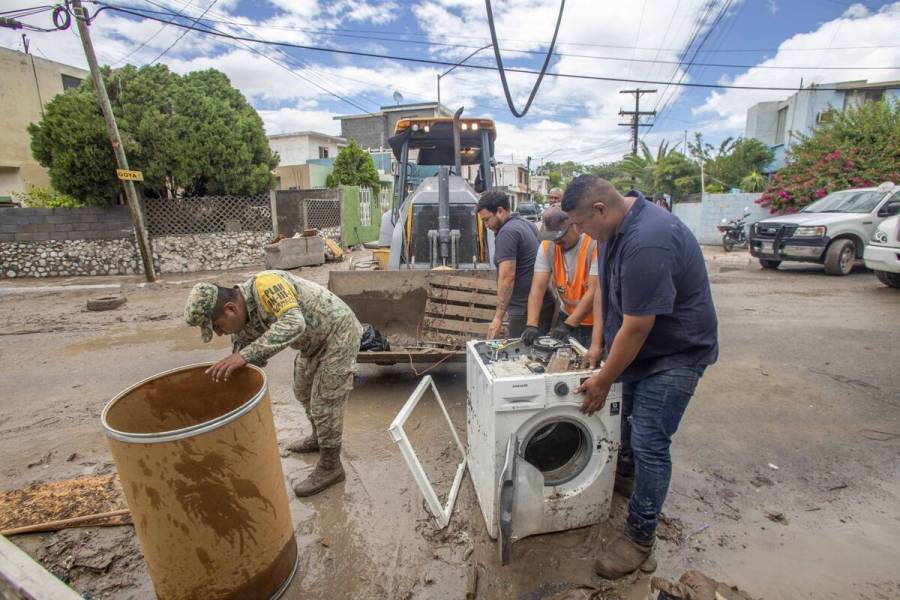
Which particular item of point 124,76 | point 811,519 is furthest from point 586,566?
point 124,76

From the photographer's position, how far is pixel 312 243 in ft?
38.4

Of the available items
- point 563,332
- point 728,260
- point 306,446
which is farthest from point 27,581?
point 728,260

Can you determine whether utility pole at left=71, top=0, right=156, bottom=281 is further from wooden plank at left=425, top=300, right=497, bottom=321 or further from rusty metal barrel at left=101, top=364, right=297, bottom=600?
rusty metal barrel at left=101, top=364, right=297, bottom=600

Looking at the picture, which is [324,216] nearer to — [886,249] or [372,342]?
[372,342]

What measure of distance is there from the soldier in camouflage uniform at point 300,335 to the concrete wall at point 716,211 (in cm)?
1567

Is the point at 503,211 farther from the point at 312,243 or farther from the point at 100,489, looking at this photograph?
the point at 312,243

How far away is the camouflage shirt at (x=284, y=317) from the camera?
7.34 feet

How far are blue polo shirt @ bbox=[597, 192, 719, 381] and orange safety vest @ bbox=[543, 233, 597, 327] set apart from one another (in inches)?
33.9

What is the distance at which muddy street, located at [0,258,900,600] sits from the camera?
7.61 ft

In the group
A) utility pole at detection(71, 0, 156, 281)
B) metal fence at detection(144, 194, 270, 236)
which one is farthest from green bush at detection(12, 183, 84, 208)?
utility pole at detection(71, 0, 156, 281)

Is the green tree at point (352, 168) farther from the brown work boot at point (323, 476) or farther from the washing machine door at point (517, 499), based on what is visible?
the washing machine door at point (517, 499)

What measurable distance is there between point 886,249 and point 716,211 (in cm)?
946

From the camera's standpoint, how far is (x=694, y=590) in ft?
6.21

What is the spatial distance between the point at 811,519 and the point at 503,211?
110 inches
